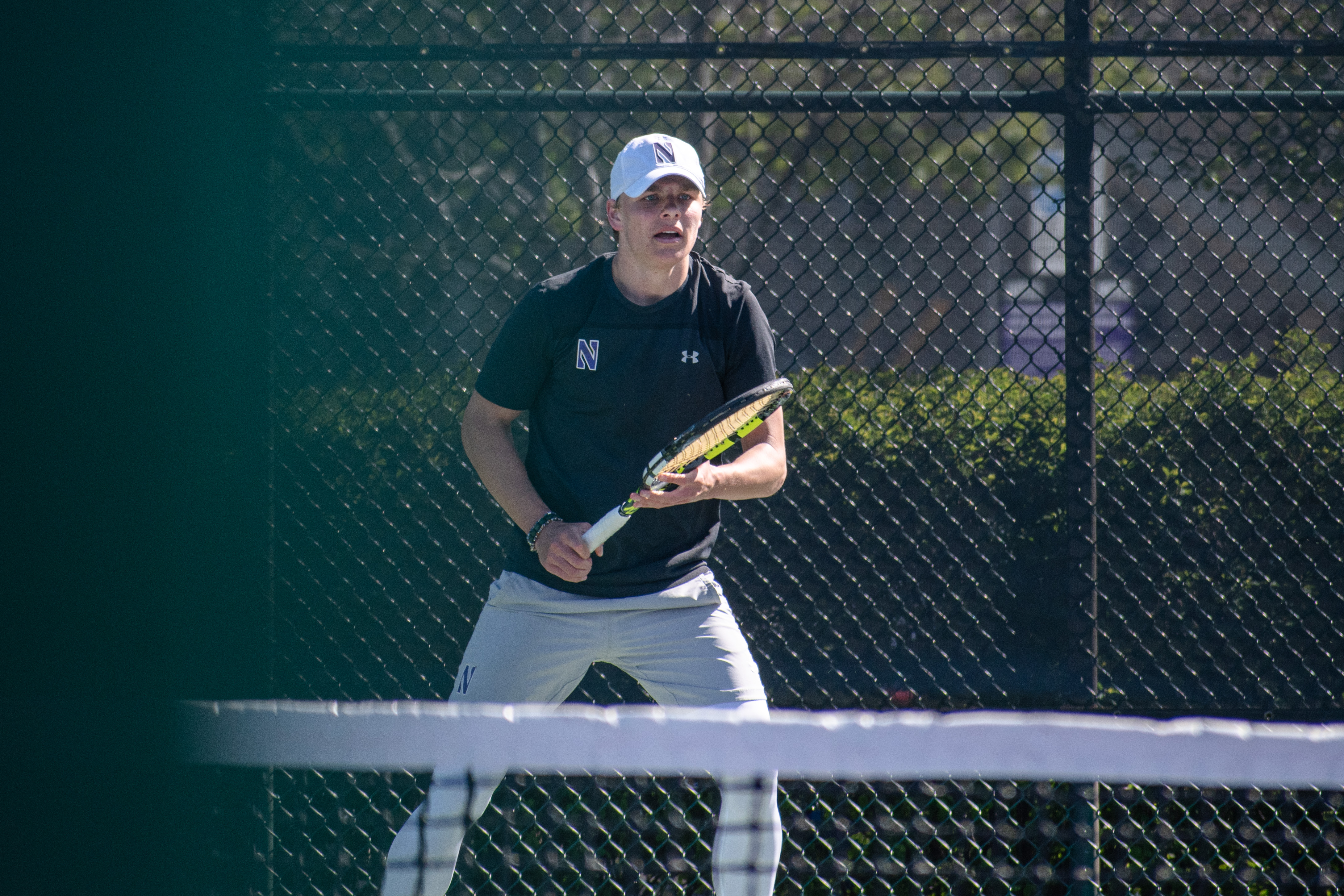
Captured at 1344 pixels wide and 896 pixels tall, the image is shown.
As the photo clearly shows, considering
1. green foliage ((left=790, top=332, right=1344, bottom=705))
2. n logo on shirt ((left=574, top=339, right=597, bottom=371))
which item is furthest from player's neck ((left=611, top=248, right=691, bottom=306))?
green foliage ((left=790, top=332, right=1344, bottom=705))

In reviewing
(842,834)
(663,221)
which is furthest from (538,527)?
(842,834)

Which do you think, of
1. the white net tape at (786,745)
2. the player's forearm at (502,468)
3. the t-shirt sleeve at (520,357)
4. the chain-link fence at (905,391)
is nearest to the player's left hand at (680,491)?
the player's forearm at (502,468)

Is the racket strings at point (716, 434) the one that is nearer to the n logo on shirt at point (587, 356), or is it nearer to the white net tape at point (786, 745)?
the n logo on shirt at point (587, 356)

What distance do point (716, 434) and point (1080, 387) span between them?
121cm

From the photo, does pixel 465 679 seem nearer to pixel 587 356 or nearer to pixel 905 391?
pixel 587 356

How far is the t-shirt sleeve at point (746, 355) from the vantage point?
2316mm

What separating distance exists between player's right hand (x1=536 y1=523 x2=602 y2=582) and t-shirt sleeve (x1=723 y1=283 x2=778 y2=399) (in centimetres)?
44

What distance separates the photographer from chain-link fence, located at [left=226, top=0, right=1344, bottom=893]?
9.39 ft

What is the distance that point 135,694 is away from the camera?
0.92 meters

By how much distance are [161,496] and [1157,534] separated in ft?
8.67

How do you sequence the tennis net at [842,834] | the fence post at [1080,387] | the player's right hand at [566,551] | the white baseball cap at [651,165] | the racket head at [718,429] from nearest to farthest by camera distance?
the racket head at [718,429] → the player's right hand at [566,551] → the white baseball cap at [651,165] → the fence post at [1080,387] → the tennis net at [842,834]

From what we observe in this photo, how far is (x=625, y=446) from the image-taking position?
7.52 ft

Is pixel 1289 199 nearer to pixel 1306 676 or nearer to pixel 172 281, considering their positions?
pixel 1306 676

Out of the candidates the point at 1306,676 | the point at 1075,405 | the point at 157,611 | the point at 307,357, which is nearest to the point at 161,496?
the point at 157,611
